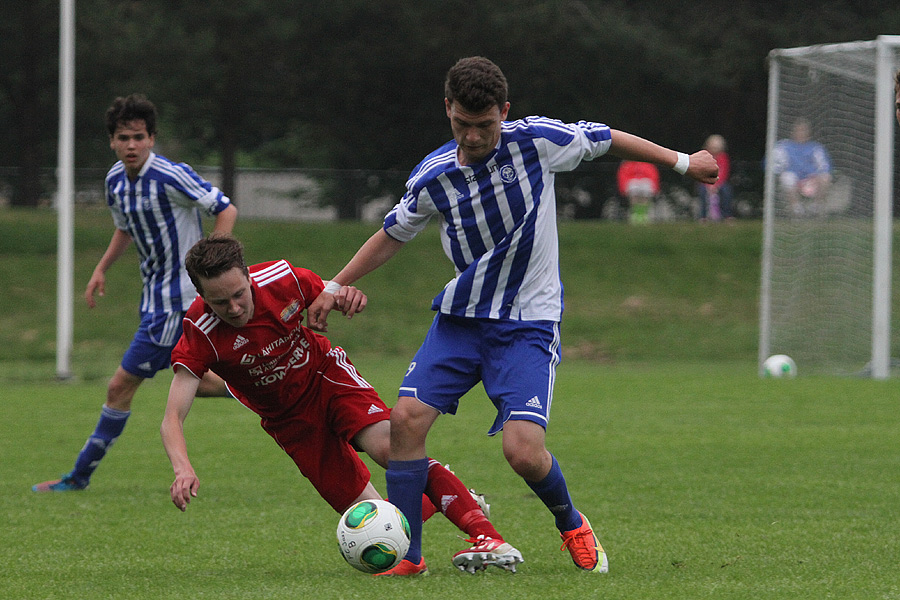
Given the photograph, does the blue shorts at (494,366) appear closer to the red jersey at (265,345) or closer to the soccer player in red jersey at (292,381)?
the soccer player in red jersey at (292,381)

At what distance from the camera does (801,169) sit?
14.3m

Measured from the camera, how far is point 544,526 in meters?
5.76

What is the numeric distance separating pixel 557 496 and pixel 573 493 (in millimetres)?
1907

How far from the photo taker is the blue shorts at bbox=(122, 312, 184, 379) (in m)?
7.01

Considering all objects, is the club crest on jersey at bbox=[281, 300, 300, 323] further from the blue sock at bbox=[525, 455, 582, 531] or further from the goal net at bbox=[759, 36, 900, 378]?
the goal net at bbox=[759, 36, 900, 378]

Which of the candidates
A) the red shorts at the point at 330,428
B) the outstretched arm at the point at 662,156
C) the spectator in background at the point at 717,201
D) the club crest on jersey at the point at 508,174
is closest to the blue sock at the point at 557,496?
the red shorts at the point at 330,428

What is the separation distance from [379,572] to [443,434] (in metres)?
4.60

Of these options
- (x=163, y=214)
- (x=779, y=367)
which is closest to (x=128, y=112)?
(x=163, y=214)

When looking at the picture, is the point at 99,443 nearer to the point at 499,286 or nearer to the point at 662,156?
the point at 499,286

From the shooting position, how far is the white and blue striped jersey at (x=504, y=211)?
4.70 meters

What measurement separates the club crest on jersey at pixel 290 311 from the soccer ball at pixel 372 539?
0.81 meters

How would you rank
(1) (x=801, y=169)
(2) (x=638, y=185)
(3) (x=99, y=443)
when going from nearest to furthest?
(3) (x=99, y=443), (1) (x=801, y=169), (2) (x=638, y=185)

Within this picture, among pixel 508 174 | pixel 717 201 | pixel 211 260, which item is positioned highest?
pixel 508 174

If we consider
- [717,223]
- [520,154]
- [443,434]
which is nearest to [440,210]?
[520,154]
